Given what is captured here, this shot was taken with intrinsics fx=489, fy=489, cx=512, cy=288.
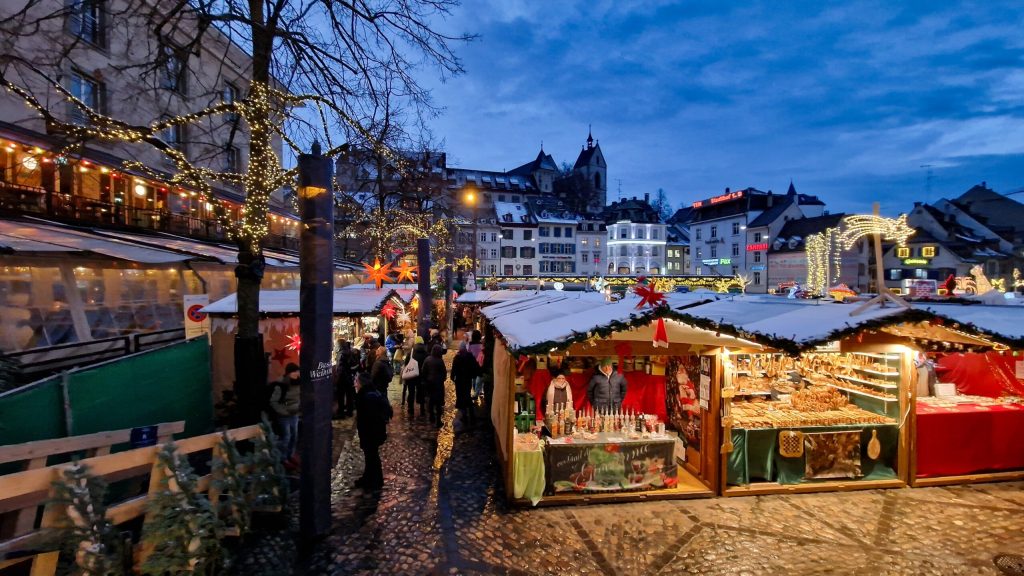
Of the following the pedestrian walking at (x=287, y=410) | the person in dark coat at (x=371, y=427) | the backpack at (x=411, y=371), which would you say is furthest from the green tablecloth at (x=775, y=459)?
the backpack at (x=411, y=371)

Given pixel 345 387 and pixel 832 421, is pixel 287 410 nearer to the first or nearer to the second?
pixel 345 387

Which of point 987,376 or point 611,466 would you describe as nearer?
point 611,466

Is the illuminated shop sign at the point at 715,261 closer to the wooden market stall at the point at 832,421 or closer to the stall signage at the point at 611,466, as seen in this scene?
the wooden market stall at the point at 832,421

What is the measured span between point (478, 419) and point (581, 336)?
5.93 metres

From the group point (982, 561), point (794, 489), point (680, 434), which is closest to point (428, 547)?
point (680, 434)

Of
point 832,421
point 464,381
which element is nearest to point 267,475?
point 464,381

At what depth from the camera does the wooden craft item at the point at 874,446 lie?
7.84m

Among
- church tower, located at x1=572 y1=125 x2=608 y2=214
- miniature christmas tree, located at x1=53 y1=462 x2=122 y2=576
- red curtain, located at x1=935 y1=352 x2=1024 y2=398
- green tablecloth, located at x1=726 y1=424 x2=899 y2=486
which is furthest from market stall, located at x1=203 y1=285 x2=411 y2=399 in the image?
church tower, located at x1=572 y1=125 x2=608 y2=214

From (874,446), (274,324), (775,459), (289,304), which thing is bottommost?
(775,459)

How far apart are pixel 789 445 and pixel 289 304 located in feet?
36.8

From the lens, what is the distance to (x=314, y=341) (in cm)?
605

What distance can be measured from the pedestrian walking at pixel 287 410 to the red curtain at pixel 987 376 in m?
12.8

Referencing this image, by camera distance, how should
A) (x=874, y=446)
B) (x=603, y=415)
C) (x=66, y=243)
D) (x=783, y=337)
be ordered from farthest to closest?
(x=66, y=243), (x=603, y=415), (x=874, y=446), (x=783, y=337)

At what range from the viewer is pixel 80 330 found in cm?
1192
